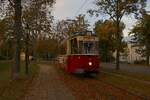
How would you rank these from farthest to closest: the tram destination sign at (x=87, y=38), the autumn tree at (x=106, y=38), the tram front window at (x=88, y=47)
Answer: the autumn tree at (x=106, y=38), the tram destination sign at (x=87, y=38), the tram front window at (x=88, y=47)

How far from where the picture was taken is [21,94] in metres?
17.9

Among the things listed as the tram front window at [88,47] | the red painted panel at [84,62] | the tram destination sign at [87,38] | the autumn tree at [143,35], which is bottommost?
the red painted panel at [84,62]

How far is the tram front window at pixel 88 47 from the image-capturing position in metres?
30.2

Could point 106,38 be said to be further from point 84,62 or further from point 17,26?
point 17,26

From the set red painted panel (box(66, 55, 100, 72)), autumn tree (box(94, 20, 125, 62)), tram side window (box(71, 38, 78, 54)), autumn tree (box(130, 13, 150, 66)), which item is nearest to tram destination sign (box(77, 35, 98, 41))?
tram side window (box(71, 38, 78, 54))

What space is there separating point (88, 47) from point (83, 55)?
979 millimetres

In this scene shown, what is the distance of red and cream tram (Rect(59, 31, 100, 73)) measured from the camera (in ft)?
97.2

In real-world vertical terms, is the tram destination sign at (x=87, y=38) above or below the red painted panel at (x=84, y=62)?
above

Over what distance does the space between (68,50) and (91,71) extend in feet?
12.8

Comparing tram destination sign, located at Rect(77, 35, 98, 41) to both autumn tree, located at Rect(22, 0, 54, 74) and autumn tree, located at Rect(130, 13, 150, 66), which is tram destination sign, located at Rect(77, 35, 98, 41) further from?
autumn tree, located at Rect(130, 13, 150, 66)

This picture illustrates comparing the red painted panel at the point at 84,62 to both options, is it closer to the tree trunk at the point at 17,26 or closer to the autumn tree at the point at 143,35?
the tree trunk at the point at 17,26

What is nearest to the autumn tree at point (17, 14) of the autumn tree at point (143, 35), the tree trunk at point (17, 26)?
the tree trunk at point (17, 26)

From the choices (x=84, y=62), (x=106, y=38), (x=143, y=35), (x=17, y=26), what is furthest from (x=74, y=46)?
(x=106, y=38)

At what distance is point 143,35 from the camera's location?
78.1m
